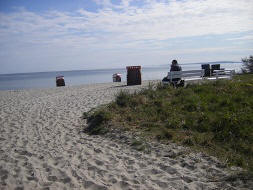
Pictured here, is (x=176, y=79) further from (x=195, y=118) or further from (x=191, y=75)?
(x=195, y=118)

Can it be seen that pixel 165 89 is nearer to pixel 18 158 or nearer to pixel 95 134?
pixel 95 134

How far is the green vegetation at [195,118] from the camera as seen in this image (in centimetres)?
593

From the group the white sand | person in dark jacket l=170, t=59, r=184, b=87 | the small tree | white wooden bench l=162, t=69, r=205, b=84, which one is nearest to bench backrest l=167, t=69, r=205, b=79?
white wooden bench l=162, t=69, r=205, b=84

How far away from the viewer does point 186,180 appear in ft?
14.6

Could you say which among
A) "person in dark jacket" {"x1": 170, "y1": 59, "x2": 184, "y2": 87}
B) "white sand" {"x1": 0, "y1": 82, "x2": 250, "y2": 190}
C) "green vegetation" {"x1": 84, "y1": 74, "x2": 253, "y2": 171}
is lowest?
"white sand" {"x1": 0, "y1": 82, "x2": 250, "y2": 190}

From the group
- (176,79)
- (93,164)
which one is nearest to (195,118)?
(93,164)

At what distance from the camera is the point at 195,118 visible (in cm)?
754

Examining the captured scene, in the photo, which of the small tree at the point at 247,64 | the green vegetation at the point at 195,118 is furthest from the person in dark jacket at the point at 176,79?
the small tree at the point at 247,64

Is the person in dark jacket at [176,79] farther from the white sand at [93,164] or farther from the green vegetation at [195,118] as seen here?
the white sand at [93,164]

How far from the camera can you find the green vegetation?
5930mm

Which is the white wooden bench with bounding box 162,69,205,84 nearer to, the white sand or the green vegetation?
the green vegetation

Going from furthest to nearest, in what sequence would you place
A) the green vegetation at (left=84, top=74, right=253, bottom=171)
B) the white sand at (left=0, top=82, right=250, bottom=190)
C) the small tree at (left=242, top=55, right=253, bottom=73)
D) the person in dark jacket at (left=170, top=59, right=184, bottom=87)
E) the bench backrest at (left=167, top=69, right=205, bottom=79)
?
the small tree at (left=242, top=55, right=253, bottom=73), the bench backrest at (left=167, top=69, right=205, bottom=79), the person in dark jacket at (left=170, top=59, right=184, bottom=87), the green vegetation at (left=84, top=74, right=253, bottom=171), the white sand at (left=0, top=82, right=250, bottom=190)

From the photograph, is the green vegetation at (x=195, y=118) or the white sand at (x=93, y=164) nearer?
the white sand at (x=93, y=164)

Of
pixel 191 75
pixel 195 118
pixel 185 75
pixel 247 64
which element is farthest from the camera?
pixel 247 64
